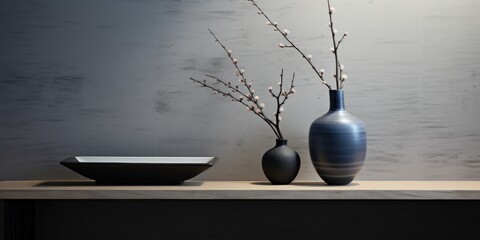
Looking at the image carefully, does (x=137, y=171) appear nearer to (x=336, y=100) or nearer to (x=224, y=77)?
(x=224, y=77)

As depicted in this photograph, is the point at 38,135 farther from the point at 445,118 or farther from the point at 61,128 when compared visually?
the point at 445,118

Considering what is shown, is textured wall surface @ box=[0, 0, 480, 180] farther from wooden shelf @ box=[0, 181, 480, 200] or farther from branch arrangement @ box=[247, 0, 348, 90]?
wooden shelf @ box=[0, 181, 480, 200]

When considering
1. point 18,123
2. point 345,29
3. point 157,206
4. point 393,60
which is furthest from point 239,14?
point 18,123

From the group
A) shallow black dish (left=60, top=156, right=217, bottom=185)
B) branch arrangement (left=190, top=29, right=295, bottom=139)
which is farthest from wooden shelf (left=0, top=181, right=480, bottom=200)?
branch arrangement (left=190, top=29, right=295, bottom=139)

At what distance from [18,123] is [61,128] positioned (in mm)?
157

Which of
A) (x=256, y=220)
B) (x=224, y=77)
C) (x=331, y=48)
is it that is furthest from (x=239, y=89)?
(x=256, y=220)

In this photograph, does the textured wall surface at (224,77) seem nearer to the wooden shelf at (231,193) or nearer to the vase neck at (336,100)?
the vase neck at (336,100)

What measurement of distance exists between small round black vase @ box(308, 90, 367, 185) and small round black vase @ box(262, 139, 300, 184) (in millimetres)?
70

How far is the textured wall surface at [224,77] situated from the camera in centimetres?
208

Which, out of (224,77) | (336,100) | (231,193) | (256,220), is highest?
(224,77)

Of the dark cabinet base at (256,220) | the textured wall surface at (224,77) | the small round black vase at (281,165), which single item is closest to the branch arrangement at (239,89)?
the textured wall surface at (224,77)

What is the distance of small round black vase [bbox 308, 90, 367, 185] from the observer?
5.95 ft

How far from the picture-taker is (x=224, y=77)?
210cm

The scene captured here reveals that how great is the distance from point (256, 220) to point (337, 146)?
458 mm
